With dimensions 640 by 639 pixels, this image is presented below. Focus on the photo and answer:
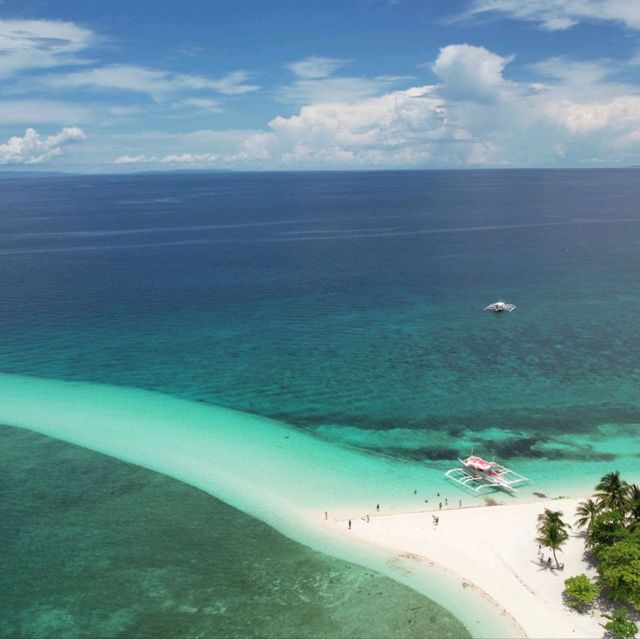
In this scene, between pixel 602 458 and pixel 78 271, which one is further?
pixel 78 271

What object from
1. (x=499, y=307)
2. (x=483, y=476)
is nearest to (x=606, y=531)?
(x=483, y=476)

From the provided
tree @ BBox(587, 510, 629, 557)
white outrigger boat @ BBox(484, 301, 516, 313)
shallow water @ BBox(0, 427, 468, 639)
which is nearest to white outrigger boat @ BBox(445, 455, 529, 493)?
tree @ BBox(587, 510, 629, 557)

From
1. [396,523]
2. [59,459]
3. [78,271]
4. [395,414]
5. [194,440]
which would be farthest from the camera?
[78,271]

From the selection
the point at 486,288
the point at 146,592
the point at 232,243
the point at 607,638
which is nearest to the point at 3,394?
the point at 146,592

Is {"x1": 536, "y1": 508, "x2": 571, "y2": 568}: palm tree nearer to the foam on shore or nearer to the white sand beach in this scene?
the white sand beach

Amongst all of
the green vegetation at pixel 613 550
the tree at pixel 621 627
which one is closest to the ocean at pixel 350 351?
the green vegetation at pixel 613 550

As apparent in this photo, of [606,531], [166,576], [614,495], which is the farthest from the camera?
[614,495]

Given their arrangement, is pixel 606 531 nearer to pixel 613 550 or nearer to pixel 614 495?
pixel 613 550

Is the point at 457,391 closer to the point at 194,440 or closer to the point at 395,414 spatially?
the point at 395,414
